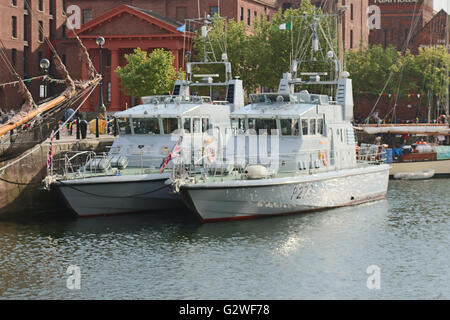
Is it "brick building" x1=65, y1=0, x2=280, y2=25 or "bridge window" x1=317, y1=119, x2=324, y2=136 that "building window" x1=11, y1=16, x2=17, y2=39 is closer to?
"brick building" x1=65, y1=0, x2=280, y2=25

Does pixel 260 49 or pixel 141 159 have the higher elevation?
pixel 260 49

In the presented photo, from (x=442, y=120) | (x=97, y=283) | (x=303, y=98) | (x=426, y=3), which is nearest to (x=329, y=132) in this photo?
(x=303, y=98)

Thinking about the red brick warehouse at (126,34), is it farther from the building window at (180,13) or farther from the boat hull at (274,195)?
the boat hull at (274,195)

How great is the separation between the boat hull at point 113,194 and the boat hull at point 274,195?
1.93 m

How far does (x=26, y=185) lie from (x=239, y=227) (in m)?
8.61

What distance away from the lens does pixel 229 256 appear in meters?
22.6

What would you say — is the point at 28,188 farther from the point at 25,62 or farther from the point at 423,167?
the point at 25,62

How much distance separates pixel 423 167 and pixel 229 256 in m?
25.2

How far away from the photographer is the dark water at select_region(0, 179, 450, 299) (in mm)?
19297

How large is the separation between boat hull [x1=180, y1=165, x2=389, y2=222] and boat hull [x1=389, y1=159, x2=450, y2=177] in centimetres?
1315

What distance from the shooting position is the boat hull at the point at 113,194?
27641mm

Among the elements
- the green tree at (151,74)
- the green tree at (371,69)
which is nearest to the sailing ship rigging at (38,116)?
the green tree at (151,74)

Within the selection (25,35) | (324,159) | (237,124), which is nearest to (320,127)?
(324,159)

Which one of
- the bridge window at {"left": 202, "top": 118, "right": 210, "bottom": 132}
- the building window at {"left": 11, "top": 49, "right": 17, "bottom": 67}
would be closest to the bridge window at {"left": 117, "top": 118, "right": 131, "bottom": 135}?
the bridge window at {"left": 202, "top": 118, "right": 210, "bottom": 132}
